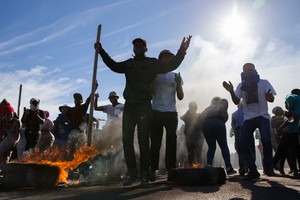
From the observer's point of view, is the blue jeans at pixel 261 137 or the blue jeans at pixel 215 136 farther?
the blue jeans at pixel 215 136

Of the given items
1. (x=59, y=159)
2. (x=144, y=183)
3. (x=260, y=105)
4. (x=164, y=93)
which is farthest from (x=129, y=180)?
(x=260, y=105)

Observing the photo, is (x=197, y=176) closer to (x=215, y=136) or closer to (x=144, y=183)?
(x=144, y=183)

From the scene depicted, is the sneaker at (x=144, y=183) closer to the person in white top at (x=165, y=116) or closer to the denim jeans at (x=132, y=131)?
the denim jeans at (x=132, y=131)

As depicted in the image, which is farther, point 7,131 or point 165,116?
point 7,131

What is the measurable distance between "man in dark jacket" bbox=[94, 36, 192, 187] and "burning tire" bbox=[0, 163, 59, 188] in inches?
60.7

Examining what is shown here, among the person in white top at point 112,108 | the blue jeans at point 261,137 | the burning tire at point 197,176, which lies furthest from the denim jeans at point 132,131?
the person in white top at point 112,108

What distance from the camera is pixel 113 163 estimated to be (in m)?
7.41

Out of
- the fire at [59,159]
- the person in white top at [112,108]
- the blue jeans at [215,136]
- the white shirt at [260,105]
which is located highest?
the person in white top at [112,108]

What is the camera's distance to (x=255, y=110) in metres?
6.12

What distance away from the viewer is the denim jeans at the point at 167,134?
5648mm

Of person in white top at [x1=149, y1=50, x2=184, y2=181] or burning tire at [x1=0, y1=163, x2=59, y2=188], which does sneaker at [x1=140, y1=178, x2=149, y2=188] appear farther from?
burning tire at [x1=0, y1=163, x2=59, y2=188]

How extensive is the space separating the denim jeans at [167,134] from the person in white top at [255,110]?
1.20 meters

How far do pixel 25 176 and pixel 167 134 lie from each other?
2418mm

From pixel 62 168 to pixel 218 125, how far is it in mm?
3845
